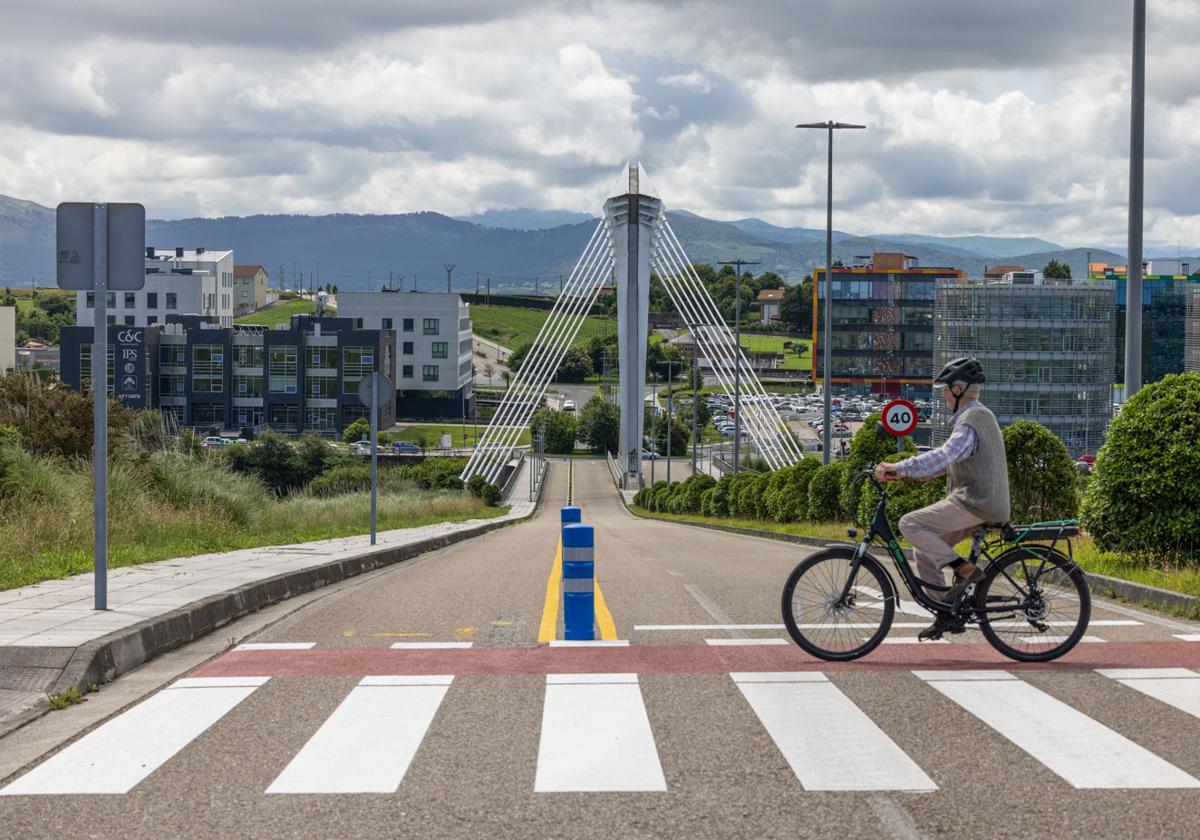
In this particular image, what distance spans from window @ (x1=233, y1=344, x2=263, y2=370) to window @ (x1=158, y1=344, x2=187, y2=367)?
164 inches

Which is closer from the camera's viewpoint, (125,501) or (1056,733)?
(1056,733)

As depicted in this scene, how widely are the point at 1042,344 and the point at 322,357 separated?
60.0 meters

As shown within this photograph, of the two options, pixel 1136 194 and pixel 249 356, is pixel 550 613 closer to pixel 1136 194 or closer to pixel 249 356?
pixel 1136 194

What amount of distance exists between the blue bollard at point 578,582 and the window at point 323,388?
10689cm

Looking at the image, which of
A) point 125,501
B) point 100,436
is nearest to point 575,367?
point 125,501

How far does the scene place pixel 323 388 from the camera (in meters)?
115

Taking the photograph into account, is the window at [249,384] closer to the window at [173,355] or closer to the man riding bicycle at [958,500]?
the window at [173,355]

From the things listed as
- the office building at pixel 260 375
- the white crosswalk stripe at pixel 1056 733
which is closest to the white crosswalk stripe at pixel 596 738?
the white crosswalk stripe at pixel 1056 733

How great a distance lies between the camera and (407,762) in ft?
20.9

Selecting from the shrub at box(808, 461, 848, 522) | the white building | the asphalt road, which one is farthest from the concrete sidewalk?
the white building

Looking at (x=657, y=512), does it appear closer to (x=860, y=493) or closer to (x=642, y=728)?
(x=860, y=493)

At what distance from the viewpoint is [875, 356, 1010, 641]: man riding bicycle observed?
869 centimetres

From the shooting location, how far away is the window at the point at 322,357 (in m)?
114

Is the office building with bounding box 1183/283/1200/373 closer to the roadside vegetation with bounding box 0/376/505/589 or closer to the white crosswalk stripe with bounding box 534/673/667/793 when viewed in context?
the roadside vegetation with bounding box 0/376/505/589
